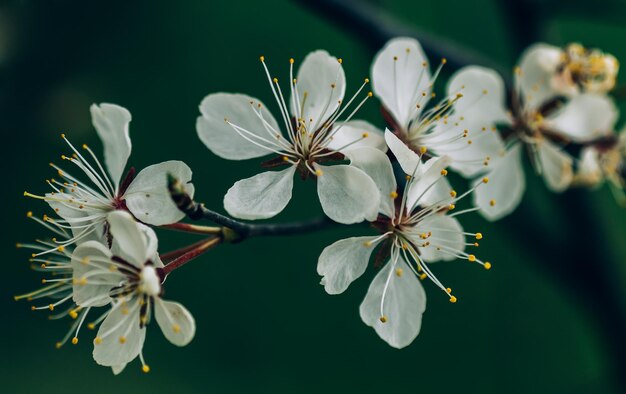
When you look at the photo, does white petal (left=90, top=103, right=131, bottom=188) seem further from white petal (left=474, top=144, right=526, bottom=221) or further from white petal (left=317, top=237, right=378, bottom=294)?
white petal (left=474, top=144, right=526, bottom=221)

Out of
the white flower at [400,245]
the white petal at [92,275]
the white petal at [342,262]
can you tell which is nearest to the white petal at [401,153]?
the white flower at [400,245]

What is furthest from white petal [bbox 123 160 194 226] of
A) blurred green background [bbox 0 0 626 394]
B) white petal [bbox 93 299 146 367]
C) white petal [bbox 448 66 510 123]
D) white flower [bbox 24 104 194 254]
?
blurred green background [bbox 0 0 626 394]

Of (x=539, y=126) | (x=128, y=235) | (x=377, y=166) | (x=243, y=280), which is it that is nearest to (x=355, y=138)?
(x=377, y=166)

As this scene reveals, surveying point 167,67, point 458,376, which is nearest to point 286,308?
point 458,376

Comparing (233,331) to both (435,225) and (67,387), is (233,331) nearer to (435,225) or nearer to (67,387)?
(67,387)

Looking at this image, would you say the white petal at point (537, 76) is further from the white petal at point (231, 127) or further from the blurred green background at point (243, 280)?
the blurred green background at point (243, 280)
